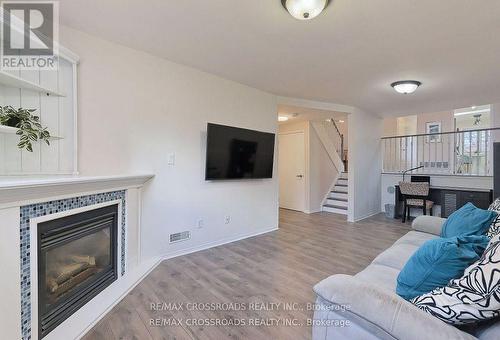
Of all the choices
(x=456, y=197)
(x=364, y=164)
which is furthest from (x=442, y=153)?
(x=364, y=164)

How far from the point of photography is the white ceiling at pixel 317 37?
6.33 ft

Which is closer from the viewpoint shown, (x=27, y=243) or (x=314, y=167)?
(x=27, y=243)

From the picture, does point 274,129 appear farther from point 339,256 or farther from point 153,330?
point 153,330

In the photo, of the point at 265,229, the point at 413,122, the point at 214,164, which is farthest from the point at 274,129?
the point at 413,122

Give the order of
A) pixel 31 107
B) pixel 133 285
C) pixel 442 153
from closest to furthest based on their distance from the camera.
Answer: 1. pixel 31 107
2. pixel 133 285
3. pixel 442 153

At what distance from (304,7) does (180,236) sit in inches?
110

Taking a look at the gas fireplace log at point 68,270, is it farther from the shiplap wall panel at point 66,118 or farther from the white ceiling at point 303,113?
the white ceiling at point 303,113

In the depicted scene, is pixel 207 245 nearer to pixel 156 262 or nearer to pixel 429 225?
pixel 156 262

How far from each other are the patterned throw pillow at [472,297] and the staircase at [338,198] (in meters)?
5.13

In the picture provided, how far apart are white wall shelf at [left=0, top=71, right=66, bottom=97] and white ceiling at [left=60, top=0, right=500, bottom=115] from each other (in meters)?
0.68

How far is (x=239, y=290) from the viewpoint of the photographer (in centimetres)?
229

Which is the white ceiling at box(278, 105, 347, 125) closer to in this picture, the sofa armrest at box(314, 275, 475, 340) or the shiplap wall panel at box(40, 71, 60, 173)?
the shiplap wall panel at box(40, 71, 60, 173)

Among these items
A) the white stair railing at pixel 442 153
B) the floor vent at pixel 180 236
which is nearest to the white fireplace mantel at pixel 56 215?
the floor vent at pixel 180 236

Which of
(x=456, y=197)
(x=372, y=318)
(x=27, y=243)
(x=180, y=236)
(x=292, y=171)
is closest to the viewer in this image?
(x=372, y=318)
